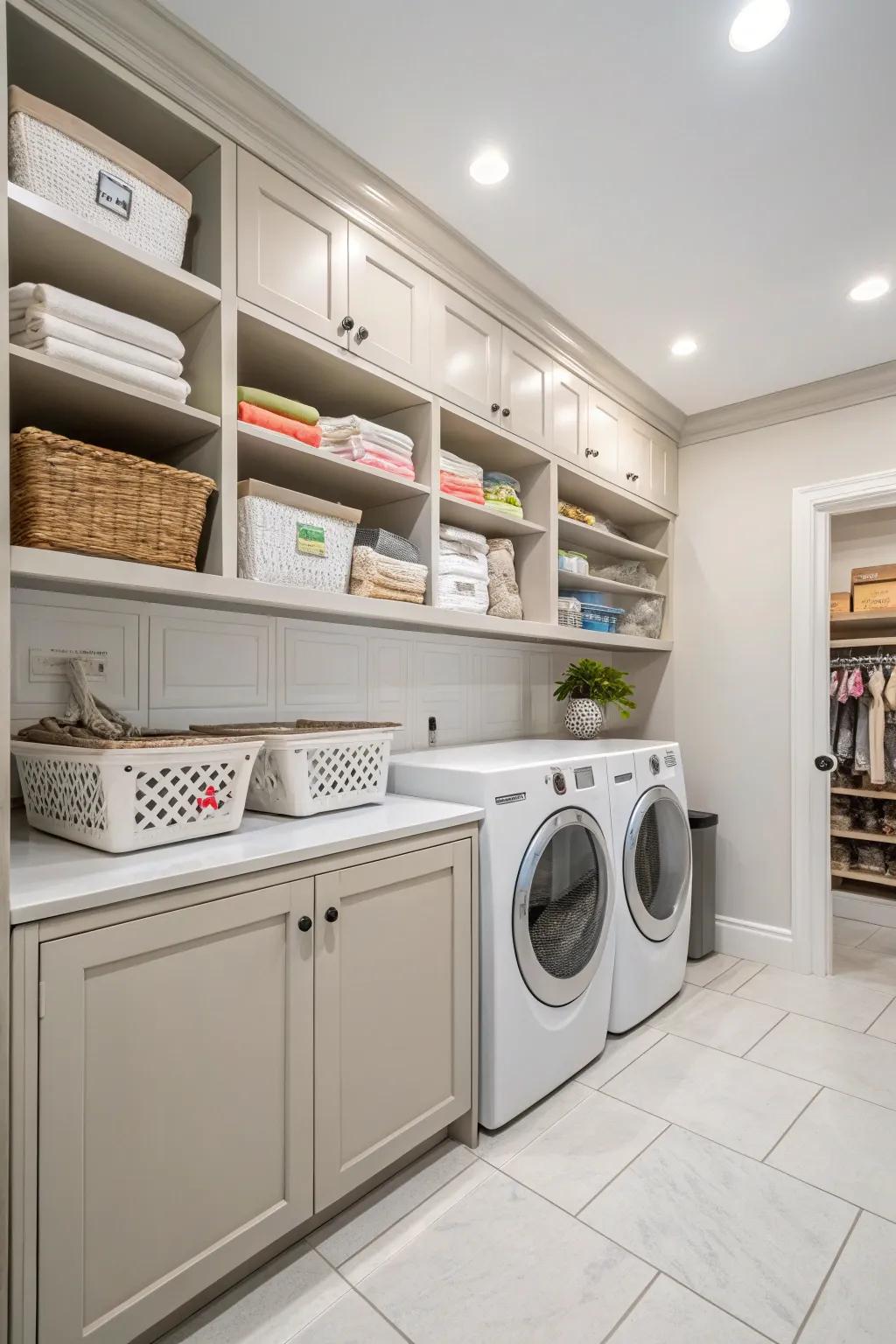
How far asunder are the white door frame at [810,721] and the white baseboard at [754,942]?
0.15 ft

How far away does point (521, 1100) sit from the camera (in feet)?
6.39

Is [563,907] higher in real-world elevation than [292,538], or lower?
lower

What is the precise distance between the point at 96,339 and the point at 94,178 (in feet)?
1.00

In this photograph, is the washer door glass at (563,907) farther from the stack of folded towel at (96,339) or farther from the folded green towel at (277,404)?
the stack of folded towel at (96,339)

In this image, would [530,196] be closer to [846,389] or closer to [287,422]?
[287,422]

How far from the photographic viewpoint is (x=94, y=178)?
4.58 ft

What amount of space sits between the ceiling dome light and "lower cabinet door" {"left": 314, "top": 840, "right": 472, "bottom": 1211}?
6.00ft

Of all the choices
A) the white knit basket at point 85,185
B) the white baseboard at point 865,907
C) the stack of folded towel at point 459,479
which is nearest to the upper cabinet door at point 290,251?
the white knit basket at point 85,185

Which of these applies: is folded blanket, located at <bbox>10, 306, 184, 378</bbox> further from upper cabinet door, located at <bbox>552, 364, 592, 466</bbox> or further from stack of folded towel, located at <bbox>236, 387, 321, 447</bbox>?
upper cabinet door, located at <bbox>552, 364, 592, 466</bbox>

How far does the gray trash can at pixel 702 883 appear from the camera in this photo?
3133mm

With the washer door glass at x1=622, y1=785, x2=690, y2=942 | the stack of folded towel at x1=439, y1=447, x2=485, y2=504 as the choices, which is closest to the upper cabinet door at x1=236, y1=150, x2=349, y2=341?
the stack of folded towel at x1=439, y1=447, x2=485, y2=504

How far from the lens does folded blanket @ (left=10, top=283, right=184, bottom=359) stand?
4.41ft

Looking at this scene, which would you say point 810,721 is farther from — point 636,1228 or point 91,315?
point 91,315

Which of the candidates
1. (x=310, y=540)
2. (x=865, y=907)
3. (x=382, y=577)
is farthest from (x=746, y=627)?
(x=310, y=540)
